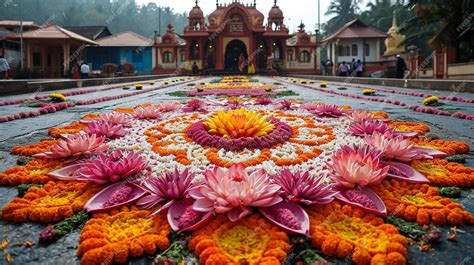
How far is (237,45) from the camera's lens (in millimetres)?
31016

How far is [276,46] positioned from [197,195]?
31.2 meters

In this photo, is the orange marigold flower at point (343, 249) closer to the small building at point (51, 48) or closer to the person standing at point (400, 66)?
the person standing at point (400, 66)

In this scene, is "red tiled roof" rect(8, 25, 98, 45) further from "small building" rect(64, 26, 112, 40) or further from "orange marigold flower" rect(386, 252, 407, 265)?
"orange marigold flower" rect(386, 252, 407, 265)

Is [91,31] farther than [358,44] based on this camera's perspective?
Yes

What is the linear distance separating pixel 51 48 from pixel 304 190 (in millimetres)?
29343

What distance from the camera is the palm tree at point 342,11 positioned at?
141 ft

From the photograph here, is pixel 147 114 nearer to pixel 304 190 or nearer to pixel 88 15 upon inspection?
pixel 304 190

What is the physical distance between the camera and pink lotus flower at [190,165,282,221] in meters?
1.18

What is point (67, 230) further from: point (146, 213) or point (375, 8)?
point (375, 8)

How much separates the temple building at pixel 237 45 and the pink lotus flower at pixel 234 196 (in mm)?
25811

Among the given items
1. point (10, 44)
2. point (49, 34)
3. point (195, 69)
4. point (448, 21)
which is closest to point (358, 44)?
point (195, 69)

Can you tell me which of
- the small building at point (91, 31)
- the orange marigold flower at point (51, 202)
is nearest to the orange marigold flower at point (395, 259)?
the orange marigold flower at point (51, 202)

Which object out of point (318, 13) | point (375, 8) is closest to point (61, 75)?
point (318, 13)

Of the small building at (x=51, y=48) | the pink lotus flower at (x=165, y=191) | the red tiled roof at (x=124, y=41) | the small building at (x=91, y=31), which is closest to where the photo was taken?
the pink lotus flower at (x=165, y=191)
